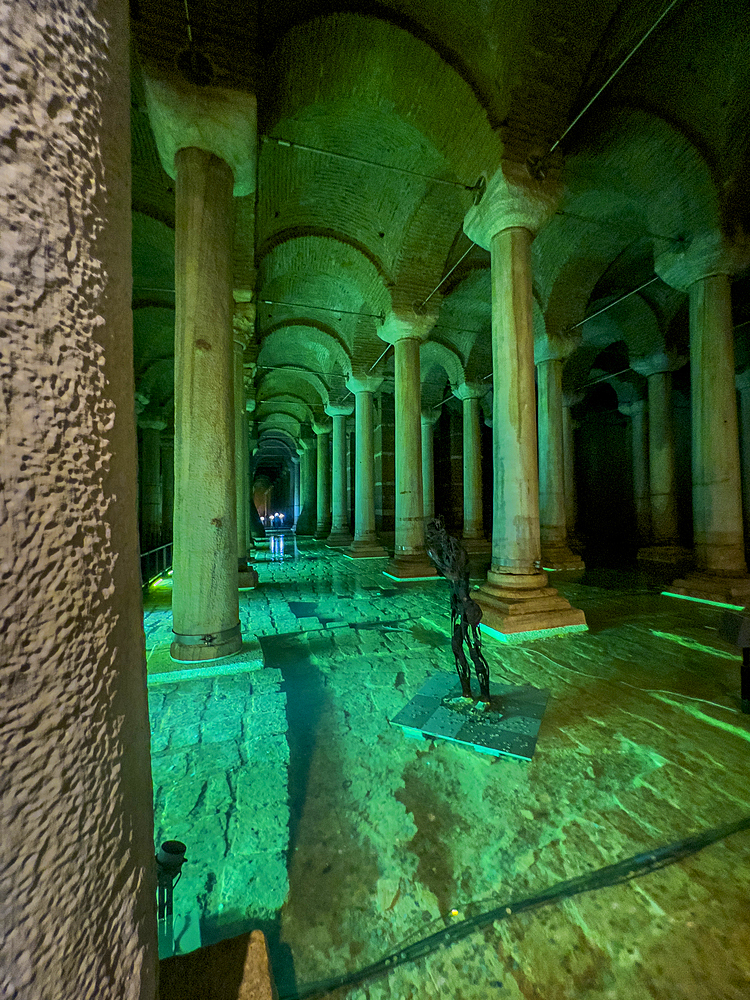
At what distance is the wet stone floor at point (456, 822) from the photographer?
53.4 inches

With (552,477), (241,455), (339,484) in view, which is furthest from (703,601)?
(339,484)

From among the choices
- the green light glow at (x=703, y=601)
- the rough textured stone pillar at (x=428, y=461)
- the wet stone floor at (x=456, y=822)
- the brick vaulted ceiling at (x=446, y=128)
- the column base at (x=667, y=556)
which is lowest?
the wet stone floor at (x=456, y=822)

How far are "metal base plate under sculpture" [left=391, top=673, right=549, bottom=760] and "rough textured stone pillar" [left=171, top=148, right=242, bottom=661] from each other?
1889 mm

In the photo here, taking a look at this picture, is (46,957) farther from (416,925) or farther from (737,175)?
(737,175)

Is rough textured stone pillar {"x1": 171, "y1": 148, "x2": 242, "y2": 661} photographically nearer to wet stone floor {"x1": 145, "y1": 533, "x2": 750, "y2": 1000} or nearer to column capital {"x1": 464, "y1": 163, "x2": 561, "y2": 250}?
wet stone floor {"x1": 145, "y1": 533, "x2": 750, "y2": 1000}

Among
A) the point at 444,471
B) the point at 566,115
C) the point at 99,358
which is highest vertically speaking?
the point at 566,115

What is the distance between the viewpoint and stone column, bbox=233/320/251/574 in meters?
8.00

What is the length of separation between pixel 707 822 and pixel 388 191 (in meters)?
9.24

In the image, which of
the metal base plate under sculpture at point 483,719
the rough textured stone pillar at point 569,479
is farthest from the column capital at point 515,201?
the rough textured stone pillar at point 569,479

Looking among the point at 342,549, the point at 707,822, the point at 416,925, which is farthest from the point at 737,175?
the point at 342,549

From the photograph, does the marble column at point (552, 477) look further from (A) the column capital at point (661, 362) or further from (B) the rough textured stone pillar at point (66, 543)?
(B) the rough textured stone pillar at point (66, 543)

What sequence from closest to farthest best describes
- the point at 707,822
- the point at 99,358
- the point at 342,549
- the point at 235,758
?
1. the point at 99,358
2. the point at 707,822
3. the point at 235,758
4. the point at 342,549

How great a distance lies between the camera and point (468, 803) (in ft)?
6.69

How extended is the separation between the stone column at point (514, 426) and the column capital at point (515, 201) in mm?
11
